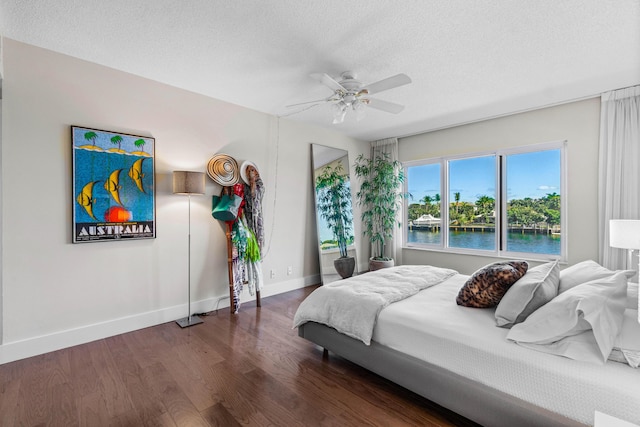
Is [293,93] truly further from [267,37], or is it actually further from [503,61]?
[503,61]

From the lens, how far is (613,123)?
3.33 metres

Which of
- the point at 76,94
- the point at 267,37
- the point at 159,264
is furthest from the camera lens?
the point at 159,264

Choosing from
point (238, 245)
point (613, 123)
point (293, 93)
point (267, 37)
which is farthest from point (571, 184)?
point (238, 245)

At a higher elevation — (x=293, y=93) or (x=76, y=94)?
(x=293, y=93)

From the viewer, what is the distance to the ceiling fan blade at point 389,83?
2.37 metres

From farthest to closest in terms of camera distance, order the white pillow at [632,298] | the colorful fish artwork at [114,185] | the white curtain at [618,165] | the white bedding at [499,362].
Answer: the white curtain at [618,165] → the colorful fish artwork at [114,185] → the white pillow at [632,298] → the white bedding at [499,362]

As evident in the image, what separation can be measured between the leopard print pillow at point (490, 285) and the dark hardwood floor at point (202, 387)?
2.34 ft

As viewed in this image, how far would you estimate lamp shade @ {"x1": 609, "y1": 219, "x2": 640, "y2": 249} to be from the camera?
2354mm

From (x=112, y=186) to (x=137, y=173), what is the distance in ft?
0.85

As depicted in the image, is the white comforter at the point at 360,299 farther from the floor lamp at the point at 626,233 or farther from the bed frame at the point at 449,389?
the floor lamp at the point at 626,233

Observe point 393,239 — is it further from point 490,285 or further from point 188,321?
point 188,321

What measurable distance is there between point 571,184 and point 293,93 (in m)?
3.65

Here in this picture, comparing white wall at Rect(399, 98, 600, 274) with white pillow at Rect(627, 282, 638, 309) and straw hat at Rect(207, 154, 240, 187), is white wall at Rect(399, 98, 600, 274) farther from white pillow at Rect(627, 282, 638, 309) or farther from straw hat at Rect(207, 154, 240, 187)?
straw hat at Rect(207, 154, 240, 187)

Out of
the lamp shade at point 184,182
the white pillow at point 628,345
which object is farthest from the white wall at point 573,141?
the lamp shade at point 184,182
